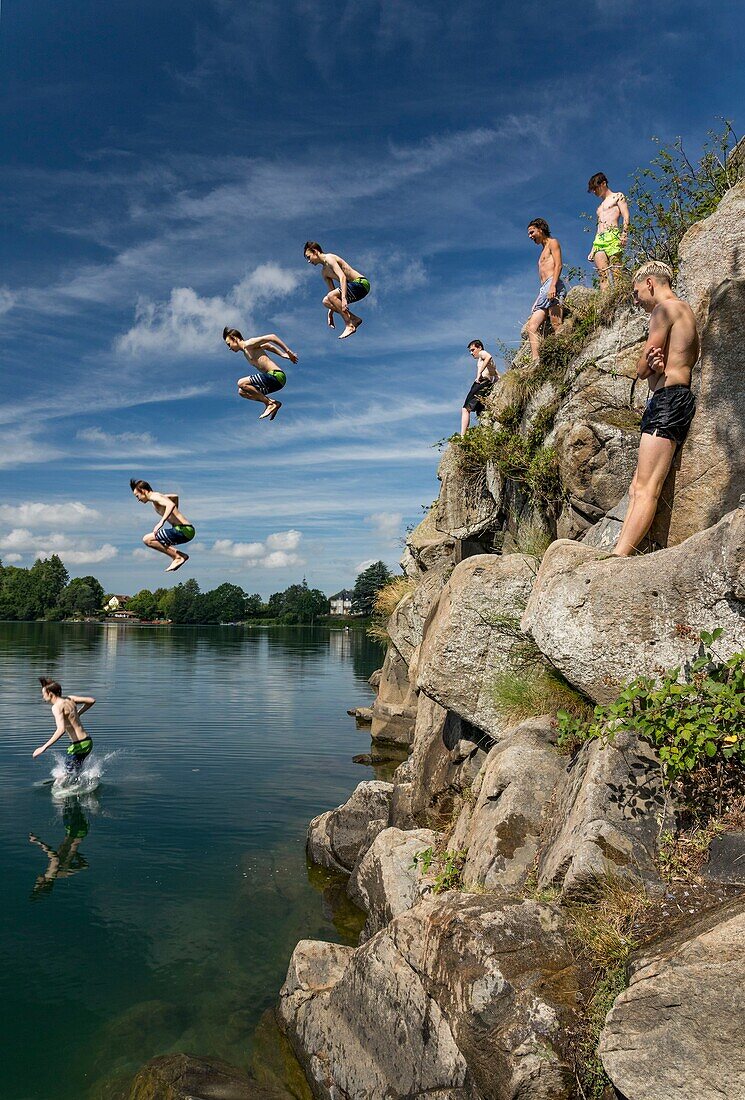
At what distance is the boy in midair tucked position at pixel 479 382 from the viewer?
18281 millimetres

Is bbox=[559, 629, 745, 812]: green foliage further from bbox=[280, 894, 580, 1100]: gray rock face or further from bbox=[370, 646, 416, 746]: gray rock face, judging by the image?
bbox=[370, 646, 416, 746]: gray rock face

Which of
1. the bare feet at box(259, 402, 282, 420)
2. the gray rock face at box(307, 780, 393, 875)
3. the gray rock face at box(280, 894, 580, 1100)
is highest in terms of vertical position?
the bare feet at box(259, 402, 282, 420)

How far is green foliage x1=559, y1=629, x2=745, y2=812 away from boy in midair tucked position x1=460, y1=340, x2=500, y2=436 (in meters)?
12.4

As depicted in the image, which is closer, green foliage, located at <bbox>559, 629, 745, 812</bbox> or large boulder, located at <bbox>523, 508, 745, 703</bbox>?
green foliage, located at <bbox>559, 629, 745, 812</bbox>

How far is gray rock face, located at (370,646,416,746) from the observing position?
26125 mm

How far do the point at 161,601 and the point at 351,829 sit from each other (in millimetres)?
162771

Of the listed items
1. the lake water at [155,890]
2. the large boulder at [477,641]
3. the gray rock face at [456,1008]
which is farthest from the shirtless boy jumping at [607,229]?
the lake water at [155,890]

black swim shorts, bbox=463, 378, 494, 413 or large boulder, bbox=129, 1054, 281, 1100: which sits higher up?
black swim shorts, bbox=463, 378, 494, 413

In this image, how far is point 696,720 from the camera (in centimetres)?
599

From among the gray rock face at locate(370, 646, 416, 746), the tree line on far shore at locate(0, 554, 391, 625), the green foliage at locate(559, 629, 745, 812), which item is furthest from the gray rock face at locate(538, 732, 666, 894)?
the tree line on far shore at locate(0, 554, 391, 625)

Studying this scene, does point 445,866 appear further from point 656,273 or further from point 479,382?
point 479,382

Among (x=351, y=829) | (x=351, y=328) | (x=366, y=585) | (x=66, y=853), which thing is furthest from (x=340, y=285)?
(x=366, y=585)

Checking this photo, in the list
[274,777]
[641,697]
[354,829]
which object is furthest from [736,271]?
[274,777]

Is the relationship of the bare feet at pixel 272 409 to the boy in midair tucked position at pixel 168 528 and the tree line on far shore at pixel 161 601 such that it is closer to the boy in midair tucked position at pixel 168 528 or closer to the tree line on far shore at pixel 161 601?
the boy in midair tucked position at pixel 168 528
